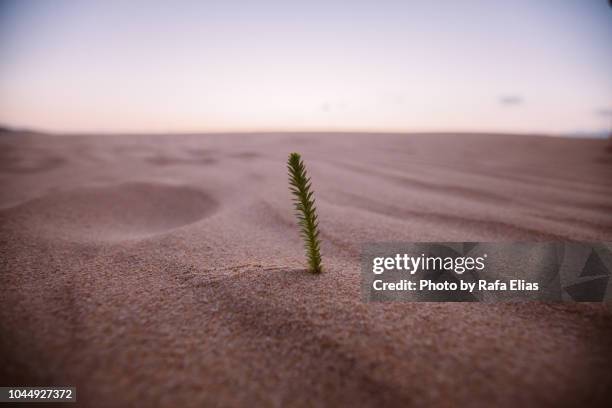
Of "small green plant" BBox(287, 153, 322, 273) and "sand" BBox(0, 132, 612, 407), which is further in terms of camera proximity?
"small green plant" BBox(287, 153, 322, 273)

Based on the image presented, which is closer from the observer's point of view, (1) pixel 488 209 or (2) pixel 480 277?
(2) pixel 480 277

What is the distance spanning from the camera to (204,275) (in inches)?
47.4

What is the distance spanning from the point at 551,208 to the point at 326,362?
95.3 inches

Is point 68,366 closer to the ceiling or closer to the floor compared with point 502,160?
closer to the floor

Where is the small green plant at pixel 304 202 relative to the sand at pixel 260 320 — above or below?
above

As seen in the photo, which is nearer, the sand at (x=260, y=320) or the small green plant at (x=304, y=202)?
the sand at (x=260, y=320)

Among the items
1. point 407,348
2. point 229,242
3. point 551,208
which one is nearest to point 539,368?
point 407,348

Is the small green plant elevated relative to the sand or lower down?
elevated

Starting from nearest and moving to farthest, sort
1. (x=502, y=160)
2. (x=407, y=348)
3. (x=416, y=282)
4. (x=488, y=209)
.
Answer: (x=407, y=348)
(x=416, y=282)
(x=488, y=209)
(x=502, y=160)

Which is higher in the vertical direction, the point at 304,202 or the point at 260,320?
the point at 304,202

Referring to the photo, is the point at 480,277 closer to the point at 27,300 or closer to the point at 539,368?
the point at 539,368

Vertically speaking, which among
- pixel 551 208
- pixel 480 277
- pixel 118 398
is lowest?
pixel 118 398

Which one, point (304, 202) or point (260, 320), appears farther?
point (304, 202)

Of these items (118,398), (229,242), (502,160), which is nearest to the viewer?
(118,398)
